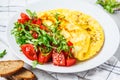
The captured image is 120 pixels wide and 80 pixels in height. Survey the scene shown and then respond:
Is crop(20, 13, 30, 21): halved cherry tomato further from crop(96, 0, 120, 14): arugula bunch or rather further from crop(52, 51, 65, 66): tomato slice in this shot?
crop(96, 0, 120, 14): arugula bunch

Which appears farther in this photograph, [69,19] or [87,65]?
[69,19]

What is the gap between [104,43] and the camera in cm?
292

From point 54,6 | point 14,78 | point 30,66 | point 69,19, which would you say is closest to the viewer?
point 14,78

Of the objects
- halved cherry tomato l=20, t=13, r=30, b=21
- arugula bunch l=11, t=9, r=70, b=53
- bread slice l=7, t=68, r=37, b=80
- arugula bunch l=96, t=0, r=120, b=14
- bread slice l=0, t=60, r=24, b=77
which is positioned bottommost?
bread slice l=7, t=68, r=37, b=80

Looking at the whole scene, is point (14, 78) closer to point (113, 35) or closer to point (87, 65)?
point (87, 65)

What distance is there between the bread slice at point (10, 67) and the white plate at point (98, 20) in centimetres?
6

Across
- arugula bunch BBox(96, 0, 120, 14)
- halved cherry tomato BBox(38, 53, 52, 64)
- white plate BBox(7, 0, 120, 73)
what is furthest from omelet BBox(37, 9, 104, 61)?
arugula bunch BBox(96, 0, 120, 14)

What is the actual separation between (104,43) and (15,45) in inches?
27.1

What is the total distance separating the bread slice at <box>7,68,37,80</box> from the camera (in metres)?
2.65

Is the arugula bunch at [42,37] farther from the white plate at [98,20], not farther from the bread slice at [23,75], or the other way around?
the bread slice at [23,75]

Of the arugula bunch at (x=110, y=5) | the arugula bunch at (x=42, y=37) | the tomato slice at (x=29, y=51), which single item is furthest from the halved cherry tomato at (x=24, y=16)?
the arugula bunch at (x=110, y=5)

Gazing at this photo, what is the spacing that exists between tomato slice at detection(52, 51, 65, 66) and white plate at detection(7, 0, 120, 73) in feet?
0.10

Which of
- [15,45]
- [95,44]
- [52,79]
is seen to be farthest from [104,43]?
[15,45]

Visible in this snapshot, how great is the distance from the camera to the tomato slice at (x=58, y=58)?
8.74 feet
